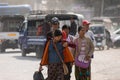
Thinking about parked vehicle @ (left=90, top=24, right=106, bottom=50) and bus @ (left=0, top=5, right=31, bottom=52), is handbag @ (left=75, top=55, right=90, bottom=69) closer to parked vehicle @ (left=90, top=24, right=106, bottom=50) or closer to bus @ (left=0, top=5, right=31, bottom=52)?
bus @ (left=0, top=5, right=31, bottom=52)

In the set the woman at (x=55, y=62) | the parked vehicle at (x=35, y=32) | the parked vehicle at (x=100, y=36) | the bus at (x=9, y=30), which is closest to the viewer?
the woman at (x=55, y=62)

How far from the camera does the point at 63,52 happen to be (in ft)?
28.8

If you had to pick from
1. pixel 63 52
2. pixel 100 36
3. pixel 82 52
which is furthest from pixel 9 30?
pixel 63 52

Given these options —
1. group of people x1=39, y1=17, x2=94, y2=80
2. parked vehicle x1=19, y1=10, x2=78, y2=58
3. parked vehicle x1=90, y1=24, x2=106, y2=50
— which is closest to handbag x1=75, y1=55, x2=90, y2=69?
group of people x1=39, y1=17, x2=94, y2=80

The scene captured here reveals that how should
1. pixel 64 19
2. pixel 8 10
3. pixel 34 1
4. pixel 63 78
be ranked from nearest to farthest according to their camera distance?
pixel 63 78 < pixel 64 19 < pixel 8 10 < pixel 34 1

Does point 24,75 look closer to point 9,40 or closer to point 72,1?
point 9,40

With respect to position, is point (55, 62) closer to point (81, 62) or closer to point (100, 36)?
point (81, 62)

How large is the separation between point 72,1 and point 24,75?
244 feet

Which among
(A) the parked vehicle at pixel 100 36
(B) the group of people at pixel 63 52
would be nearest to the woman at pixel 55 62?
(B) the group of people at pixel 63 52

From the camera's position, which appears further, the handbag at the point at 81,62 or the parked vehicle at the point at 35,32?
the parked vehicle at the point at 35,32

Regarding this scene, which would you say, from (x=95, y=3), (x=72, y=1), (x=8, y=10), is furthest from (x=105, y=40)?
(x=72, y=1)

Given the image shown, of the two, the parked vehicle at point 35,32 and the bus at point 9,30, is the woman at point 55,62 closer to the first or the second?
the parked vehicle at point 35,32

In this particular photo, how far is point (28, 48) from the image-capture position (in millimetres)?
26172

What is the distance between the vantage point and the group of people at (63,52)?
8.70 meters
